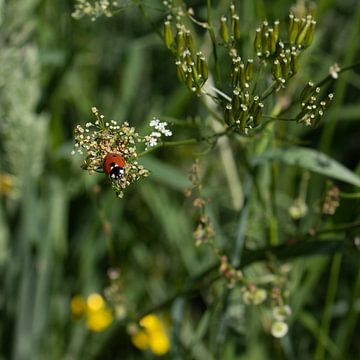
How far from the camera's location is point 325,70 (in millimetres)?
2787

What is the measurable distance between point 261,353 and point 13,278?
2.65 ft

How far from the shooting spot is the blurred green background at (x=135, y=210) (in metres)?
2.25

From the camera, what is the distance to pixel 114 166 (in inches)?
54.2

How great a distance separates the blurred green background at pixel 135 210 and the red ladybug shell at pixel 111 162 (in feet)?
2.01

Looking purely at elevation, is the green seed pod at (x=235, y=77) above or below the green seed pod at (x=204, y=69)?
below

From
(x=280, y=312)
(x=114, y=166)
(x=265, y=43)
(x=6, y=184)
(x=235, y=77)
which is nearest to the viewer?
(x=114, y=166)

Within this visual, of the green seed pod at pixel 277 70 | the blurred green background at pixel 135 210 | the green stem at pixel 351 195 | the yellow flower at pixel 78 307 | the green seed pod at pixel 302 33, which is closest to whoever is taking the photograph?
the green seed pod at pixel 277 70

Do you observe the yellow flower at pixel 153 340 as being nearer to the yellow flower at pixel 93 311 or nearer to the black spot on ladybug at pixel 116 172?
the yellow flower at pixel 93 311

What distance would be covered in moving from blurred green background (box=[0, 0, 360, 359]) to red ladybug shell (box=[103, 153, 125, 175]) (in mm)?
614

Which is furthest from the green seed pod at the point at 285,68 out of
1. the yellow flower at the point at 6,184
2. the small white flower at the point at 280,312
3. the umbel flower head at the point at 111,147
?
the yellow flower at the point at 6,184

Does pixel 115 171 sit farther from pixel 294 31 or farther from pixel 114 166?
pixel 294 31

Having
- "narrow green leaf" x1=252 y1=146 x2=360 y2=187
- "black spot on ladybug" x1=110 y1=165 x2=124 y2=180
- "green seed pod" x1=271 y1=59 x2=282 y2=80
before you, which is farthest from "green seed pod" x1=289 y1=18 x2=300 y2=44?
"black spot on ladybug" x1=110 y1=165 x2=124 y2=180

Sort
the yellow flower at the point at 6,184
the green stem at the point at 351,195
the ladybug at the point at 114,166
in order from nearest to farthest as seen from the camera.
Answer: the ladybug at the point at 114,166 < the green stem at the point at 351,195 < the yellow flower at the point at 6,184

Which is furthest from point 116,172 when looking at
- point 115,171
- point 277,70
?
point 277,70
